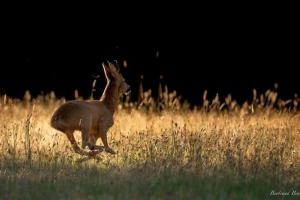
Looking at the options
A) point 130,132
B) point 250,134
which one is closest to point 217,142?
point 250,134

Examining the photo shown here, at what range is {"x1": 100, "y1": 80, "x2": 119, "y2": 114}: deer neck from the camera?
11.7 meters

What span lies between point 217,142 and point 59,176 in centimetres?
264

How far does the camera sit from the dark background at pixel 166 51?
64.5 ft

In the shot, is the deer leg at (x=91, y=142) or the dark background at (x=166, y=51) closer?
the deer leg at (x=91, y=142)

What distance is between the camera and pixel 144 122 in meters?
14.2

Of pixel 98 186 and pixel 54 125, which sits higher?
pixel 54 125

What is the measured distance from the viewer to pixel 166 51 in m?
19.9

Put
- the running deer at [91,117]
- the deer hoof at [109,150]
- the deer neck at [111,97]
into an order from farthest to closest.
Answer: the deer neck at [111,97]
the deer hoof at [109,150]
the running deer at [91,117]

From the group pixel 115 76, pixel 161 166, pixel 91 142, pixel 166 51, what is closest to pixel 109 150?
pixel 91 142

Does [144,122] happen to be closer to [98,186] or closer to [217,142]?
[217,142]

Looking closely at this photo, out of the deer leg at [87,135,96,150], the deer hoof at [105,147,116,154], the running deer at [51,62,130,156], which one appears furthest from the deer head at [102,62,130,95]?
the deer hoof at [105,147,116,154]

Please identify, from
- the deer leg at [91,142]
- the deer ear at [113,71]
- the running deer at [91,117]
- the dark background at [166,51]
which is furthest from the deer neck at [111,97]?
the dark background at [166,51]

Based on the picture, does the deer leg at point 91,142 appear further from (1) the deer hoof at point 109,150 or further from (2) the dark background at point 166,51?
(2) the dark background at point 166,51

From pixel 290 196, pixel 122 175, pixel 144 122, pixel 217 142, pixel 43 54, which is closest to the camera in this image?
pixel 290 196
